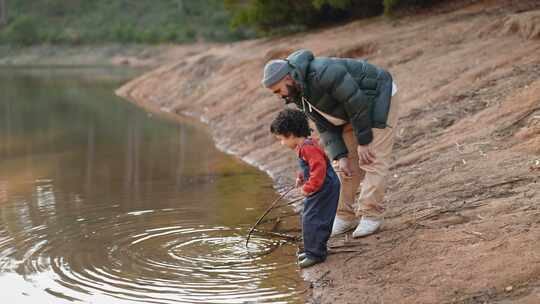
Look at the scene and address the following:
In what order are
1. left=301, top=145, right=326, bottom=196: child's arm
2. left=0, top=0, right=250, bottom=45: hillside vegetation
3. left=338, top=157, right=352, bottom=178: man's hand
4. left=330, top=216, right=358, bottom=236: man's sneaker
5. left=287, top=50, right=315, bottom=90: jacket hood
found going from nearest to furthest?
left=287, top=50, right=315, bottom=90: jacket hood → left=301, top=145, right=326, bottom=196: child's arm → left=338, top=157, right=352, bottom=178: man's hand → left=330, top=216, right=358, bottom=236: man's sneaker → left=0, top=0, right=250, bottom=45: hillside vegetation

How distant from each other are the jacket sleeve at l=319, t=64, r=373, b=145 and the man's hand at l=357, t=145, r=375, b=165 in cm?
7

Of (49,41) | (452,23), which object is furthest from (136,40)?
(452,23)

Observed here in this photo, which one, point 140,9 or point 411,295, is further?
point 140,9

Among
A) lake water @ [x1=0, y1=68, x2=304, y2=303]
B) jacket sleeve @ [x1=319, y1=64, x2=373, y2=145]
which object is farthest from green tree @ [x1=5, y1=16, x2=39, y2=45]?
jacket sleeve @ [x1=319, y1=64, x2=373, y2=145]

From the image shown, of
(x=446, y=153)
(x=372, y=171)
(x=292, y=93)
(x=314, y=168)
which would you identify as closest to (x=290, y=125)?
(x=292, y=93)

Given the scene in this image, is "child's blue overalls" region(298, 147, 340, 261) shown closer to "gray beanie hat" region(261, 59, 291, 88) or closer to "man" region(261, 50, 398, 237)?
"man" region(261, 50, 398, 237)

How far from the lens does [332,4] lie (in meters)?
18.7

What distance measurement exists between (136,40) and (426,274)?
43.7 meters

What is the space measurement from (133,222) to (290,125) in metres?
2.77

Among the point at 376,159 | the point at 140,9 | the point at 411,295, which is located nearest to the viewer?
the point at 411,295

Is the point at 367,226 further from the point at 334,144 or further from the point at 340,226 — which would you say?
the point at 334,144

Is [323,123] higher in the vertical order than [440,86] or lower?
higher

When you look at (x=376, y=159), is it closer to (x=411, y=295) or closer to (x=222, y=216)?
(x=411, y=295)

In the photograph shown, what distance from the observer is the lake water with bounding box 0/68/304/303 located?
5.95 meters
